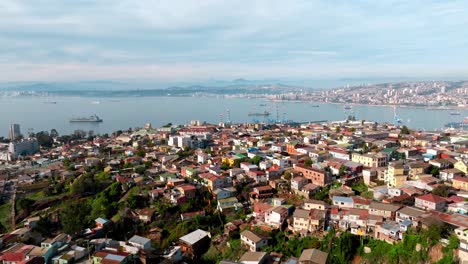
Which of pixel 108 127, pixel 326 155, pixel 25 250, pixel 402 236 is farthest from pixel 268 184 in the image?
pixel 108 127

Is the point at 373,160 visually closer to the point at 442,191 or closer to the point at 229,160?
the point at 442,191

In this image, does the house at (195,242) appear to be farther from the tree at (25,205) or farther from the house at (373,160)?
the house at (373,160)

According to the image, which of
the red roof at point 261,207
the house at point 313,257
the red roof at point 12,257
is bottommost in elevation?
the red roof at point 12,257

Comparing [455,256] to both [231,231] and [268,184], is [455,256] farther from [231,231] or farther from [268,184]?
[268,184]

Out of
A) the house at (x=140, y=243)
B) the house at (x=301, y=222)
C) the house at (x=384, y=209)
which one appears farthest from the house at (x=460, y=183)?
the house at (x=140, y=243)

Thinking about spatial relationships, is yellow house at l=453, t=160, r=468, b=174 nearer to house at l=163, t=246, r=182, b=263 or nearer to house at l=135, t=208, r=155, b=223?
house at l=163, t=246, r=182, b=263

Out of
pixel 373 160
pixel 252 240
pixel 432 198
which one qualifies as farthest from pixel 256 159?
pixel 432 198
